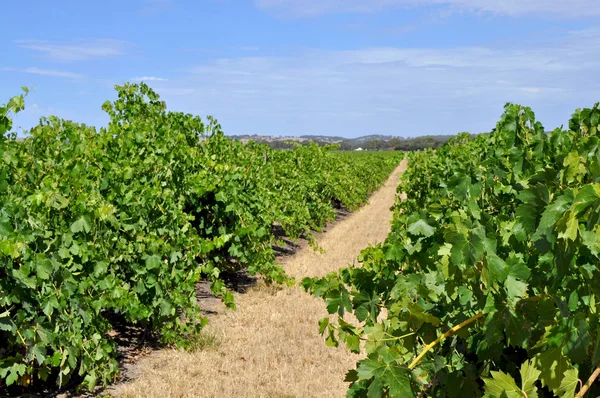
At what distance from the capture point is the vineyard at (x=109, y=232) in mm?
4551

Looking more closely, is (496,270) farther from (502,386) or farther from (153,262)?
(153,262)

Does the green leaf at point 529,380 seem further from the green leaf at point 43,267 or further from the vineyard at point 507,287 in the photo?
the green leaf at point 43,267

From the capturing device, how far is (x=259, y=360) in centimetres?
615

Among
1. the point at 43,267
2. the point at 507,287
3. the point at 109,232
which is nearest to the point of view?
the point at 507,287

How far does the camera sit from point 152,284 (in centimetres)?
619

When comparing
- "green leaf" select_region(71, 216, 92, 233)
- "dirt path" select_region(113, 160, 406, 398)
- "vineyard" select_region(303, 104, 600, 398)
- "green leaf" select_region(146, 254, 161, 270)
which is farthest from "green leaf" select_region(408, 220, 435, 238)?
"green leaf" select_region(146, 254, 161, 270)

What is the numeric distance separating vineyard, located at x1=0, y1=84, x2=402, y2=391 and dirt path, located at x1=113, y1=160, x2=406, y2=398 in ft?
1.01

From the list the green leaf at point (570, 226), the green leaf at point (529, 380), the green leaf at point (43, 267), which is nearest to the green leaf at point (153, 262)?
the green leaf at point (43, 267)

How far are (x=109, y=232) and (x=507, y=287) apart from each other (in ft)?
13.5

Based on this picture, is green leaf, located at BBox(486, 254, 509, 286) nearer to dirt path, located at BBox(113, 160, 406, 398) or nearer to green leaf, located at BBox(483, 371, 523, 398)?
green leaf, located at BBox(483, 371, 523, 398)

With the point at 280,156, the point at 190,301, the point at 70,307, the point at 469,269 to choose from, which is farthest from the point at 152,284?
the point at 280,156

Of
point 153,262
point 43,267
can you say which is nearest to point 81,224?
point 43,267

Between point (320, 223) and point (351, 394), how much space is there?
13070 mm

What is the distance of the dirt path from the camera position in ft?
17.8
